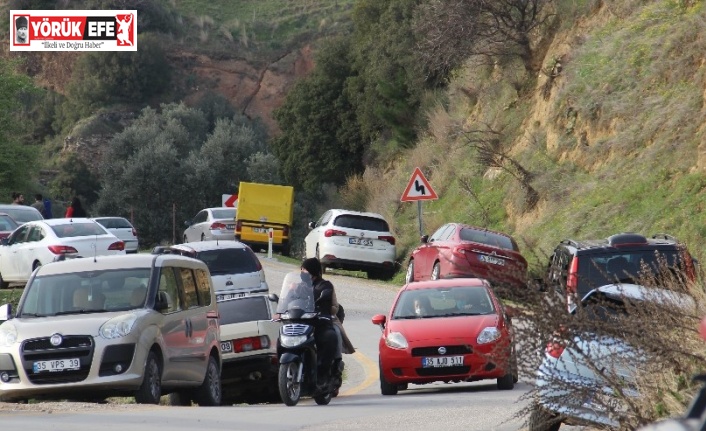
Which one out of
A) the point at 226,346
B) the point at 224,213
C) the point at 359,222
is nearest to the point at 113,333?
the point at 226,346

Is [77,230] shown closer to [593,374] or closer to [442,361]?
[442,361]

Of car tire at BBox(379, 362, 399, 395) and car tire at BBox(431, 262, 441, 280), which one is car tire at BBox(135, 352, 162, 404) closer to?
car tire at BBox(379, 362, 399, 395)

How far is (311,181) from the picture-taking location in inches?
2504

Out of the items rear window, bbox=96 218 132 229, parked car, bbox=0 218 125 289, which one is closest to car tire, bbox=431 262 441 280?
parked car, bbox=0 218 125 289

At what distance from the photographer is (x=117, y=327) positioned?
1529cm

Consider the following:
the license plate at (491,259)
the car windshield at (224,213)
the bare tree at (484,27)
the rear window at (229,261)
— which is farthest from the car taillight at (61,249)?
the car windshield at (224,213)

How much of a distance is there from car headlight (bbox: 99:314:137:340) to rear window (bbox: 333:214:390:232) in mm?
21089

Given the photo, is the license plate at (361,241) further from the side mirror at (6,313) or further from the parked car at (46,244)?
the side mirror at (6,313)

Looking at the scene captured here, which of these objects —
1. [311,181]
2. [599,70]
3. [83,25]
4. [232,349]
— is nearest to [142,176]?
[311,181]

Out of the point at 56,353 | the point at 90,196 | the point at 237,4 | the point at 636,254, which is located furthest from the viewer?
the point at 237,4

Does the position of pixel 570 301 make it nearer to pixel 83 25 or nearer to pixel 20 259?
pixel 20 259

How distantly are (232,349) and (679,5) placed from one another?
755 inches

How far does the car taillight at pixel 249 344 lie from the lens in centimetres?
1969

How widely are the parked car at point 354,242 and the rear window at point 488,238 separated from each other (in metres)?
7.62
